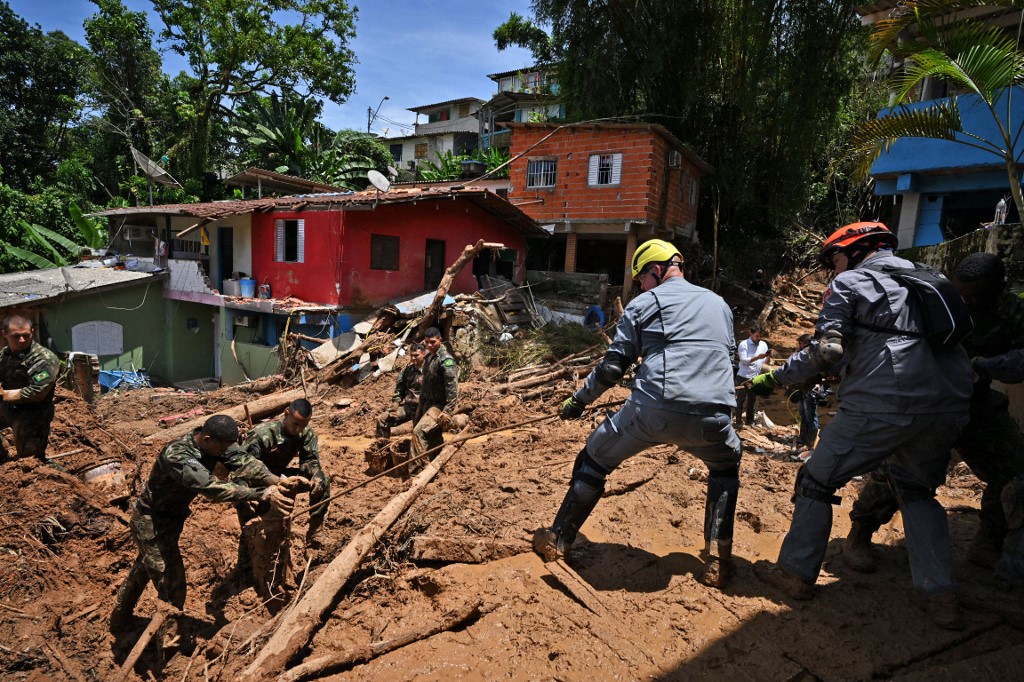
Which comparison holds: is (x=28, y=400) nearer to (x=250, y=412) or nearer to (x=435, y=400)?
(x=435, y=400)

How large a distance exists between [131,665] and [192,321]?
1647 centimetres

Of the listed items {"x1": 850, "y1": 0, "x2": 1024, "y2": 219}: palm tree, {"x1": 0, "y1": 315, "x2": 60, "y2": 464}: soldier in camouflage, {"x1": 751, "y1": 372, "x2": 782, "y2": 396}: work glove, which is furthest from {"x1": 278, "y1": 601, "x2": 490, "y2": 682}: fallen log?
{"x1": 850, "y1": 0, "x2": 1024, "y2": 219}: palm tree

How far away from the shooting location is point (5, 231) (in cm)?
1906

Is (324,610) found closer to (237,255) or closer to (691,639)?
(691,639)

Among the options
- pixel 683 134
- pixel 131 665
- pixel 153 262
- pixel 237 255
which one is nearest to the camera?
pixel 131 665

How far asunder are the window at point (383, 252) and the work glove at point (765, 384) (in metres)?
13.0

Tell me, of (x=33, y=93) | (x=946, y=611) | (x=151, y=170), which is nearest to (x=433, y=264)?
(x=151, y=170)

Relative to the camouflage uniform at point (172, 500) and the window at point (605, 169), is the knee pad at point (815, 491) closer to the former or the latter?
the camouflage uniform at point (172, 500)

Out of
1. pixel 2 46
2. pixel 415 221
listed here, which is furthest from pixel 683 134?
pixel 2 46

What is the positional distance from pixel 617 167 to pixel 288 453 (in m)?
13.7

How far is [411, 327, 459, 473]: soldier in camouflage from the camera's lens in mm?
6258

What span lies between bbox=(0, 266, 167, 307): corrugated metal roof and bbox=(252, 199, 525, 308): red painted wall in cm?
378

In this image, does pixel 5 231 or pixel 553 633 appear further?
pixel 5 231

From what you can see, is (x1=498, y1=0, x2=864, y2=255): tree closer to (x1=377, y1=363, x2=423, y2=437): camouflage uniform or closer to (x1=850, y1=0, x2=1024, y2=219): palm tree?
(x1=850, y1=0, x2=1024, y2=219): palm tree
